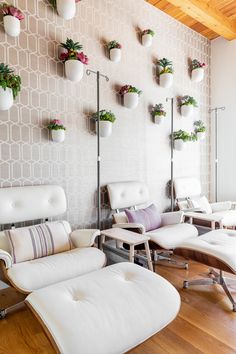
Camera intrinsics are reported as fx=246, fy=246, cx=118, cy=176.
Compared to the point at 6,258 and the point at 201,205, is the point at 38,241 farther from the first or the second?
the point at 201,205

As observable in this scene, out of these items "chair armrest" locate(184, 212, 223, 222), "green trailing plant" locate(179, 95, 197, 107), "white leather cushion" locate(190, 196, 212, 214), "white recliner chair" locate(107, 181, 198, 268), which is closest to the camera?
"white recliner chair" locate(107, 181, 198, 268)

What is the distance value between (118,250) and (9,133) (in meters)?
1.35

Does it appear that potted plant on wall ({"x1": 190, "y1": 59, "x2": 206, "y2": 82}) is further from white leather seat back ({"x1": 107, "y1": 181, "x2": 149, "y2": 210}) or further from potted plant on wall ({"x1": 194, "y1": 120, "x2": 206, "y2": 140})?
white leather seat back ({"x1": 107, "y1": 181, "x2": 149, "y2": 210})

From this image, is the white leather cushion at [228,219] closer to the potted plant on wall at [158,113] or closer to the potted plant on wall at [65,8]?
the potted plant on wall at [158,113]

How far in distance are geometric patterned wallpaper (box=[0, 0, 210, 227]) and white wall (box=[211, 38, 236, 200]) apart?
54cm

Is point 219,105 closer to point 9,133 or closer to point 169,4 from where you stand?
point 169,4

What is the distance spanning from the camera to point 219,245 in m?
1.88

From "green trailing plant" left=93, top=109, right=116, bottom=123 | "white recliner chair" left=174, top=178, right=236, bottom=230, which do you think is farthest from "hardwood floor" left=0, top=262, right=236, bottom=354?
"green trailing plant" left=93, top=109, right=116, bottom=123

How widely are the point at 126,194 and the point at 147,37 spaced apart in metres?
1.89

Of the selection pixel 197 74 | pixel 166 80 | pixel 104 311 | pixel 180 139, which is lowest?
pixel 104 311

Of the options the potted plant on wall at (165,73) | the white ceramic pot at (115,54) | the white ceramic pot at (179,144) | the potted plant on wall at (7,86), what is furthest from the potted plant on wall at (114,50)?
the white ceramic pot at (179,144)

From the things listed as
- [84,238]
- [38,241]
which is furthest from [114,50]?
[38,241]

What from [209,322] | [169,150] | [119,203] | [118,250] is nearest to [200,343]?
[209,322]

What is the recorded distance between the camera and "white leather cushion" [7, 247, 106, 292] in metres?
1.43
